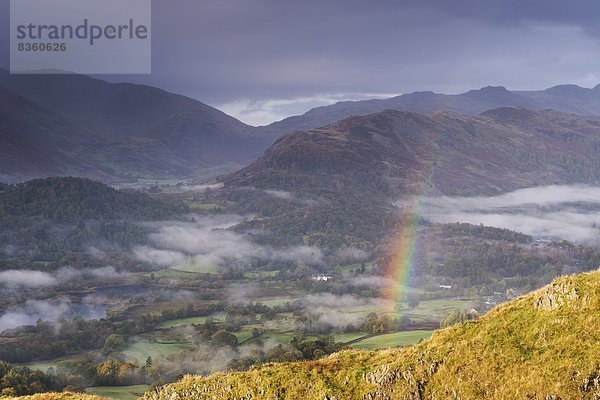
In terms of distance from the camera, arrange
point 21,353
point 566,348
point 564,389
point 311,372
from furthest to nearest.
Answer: point 21,353 → point 311,372 → point 566,348 → point 564,389

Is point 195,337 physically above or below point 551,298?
below

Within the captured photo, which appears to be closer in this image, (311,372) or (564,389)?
(564,389)

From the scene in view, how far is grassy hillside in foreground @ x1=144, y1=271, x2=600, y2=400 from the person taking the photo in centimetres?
2734

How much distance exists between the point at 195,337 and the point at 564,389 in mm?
176845

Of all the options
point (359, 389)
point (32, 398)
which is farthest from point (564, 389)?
point (32, 398)

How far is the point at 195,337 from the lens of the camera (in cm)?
18925

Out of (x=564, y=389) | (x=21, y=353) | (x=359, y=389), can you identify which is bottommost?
(x=21, y=353)

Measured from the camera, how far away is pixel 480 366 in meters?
29.6

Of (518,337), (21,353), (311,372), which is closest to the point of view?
(518,337)

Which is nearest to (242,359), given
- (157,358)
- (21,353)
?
(157,358)

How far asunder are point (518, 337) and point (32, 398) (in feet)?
117

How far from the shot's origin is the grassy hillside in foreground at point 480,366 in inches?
1077

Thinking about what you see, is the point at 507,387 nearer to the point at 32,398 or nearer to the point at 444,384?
the point at 444,384

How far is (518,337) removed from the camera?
30750mm
